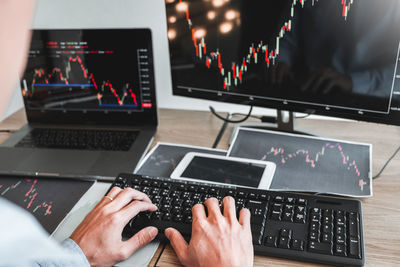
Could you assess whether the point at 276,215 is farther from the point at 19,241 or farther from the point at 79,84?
the point at 79,84

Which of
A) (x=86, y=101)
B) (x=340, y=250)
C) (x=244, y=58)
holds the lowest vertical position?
(x=340, y=250)

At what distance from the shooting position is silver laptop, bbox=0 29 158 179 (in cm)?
109

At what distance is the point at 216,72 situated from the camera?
1.06 m

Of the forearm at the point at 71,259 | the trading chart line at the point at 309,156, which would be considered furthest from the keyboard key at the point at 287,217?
the forearm at the point at 71,259

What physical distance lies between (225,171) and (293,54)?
33cm

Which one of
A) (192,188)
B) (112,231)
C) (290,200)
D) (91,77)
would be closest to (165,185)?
(192,188)

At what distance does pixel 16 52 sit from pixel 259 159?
0.68 metres

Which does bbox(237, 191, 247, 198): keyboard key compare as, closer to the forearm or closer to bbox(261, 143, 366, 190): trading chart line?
bbox(261, 143, 366, 190): trading chart line

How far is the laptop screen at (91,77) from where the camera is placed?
113 cm

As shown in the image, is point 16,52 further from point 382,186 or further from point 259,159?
point 382,186

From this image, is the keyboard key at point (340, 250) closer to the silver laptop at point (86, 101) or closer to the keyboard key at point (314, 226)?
the keyboard key at point (314, 226)

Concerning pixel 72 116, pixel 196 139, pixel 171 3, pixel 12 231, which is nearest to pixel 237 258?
pixel 12 231

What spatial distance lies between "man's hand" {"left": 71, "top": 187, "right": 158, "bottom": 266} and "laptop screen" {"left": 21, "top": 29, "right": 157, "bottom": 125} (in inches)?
17.1

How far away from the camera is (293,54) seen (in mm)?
951
